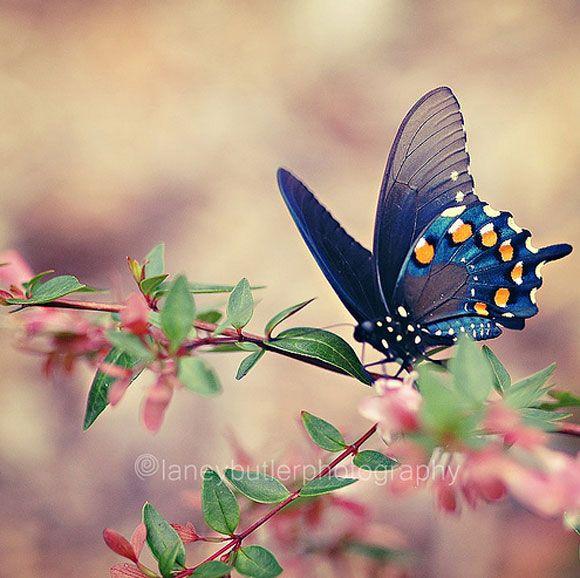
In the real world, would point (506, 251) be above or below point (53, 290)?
above

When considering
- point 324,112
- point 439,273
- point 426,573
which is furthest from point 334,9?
point 439,273

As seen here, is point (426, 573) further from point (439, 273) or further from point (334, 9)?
point (334, 9)

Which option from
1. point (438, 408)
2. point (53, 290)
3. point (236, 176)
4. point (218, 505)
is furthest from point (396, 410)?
point (236, 176)

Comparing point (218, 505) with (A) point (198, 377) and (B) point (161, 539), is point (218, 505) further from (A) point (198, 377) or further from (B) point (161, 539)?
(A) point (198, 377)

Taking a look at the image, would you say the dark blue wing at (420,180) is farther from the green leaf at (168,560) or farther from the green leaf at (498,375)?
the green leaf at (168,560)

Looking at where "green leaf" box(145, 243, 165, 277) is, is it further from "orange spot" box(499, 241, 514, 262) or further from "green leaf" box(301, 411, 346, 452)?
"orange spot" box(499, 241, 514, 262)

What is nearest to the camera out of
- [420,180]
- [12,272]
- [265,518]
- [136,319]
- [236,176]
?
[136,319]

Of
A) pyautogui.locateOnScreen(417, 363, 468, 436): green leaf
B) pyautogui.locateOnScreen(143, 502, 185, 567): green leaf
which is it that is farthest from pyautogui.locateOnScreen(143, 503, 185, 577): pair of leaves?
pyautogui.locateOnScreen(417, 363, 468, 436): green leaf
